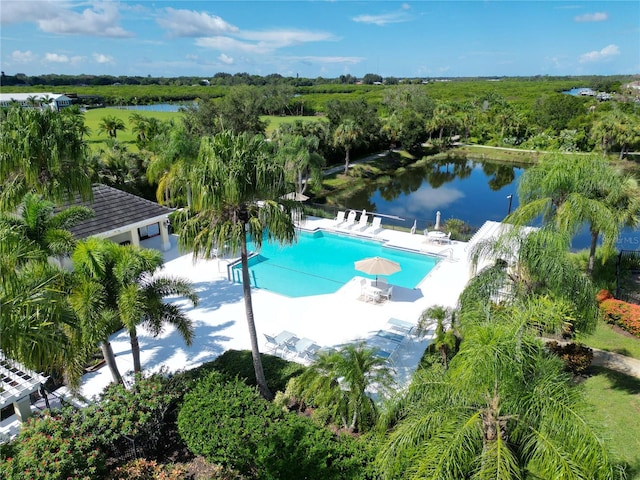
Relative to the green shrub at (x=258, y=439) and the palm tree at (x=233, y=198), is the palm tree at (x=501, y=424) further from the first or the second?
the palm tree at (x=233, y=198)

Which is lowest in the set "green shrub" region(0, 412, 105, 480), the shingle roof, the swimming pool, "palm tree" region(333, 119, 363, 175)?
the swimming pool

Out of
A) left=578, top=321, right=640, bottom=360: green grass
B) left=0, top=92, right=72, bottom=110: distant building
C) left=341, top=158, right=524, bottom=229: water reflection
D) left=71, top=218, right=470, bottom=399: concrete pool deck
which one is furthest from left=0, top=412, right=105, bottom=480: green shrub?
left=341, top=158, right=524, bottom=229: water reflection

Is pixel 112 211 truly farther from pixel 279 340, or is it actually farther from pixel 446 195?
pixel 446 195

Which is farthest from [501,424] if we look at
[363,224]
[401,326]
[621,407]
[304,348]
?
[363,224]

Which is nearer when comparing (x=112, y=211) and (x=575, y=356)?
(x=575, y=356)

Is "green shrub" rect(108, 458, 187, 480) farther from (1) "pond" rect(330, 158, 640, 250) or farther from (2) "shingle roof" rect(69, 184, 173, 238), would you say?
(1) "pond" rect(330, 158, 640, 250)
